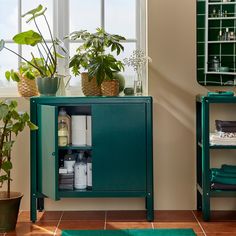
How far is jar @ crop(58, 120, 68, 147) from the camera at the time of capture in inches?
170

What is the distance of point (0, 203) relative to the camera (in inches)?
159

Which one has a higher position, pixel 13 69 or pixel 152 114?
pixel 13 69

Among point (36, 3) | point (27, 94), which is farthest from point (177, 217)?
point (36, 3)

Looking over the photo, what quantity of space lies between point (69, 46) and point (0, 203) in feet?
4.99

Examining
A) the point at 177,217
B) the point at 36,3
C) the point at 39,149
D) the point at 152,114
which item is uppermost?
the point at 36,3

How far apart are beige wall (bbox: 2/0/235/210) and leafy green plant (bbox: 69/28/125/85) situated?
0.40 metres

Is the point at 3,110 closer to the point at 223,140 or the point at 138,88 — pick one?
the point at 138,88

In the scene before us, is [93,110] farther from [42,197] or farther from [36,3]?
[36,3]

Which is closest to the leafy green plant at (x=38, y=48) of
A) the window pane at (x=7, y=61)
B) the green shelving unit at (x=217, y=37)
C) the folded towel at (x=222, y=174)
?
the window pane at (x=7, y=61)

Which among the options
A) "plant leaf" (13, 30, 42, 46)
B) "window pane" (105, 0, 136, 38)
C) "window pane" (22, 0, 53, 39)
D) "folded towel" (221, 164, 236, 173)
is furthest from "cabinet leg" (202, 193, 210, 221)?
"window pane" (22, 0, 53, 39)

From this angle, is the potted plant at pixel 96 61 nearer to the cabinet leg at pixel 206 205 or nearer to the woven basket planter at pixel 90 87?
the woven basket planter at pixel 90 87

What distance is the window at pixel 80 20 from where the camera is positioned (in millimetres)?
4777

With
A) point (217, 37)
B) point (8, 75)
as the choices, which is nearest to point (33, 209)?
point (8, 75)

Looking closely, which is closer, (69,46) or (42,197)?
(42,197)
